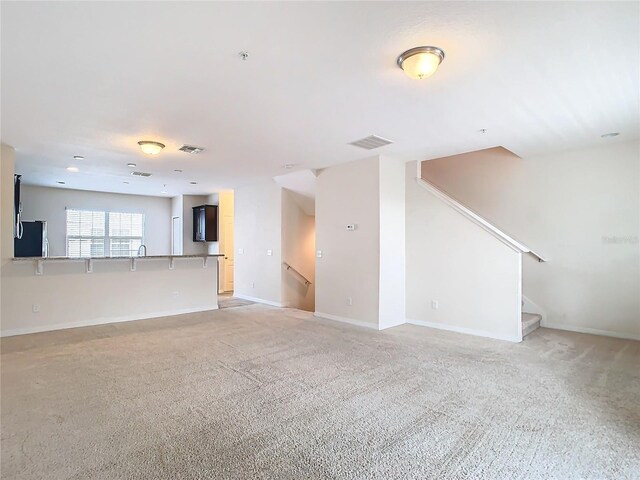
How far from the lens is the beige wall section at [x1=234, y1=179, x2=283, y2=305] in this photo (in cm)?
716

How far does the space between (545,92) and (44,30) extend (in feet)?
12.5

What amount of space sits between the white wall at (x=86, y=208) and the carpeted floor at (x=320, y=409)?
5036 millimetres

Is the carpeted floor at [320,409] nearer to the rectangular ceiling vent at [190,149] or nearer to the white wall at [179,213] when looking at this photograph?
the rectangular ceiling vent at [190,149]

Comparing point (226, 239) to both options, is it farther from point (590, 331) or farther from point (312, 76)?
point (590, 331)

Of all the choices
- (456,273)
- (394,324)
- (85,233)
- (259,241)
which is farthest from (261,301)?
(85,233)

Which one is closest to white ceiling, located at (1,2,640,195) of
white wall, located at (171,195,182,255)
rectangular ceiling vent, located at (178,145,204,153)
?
rectangular ceiling vent, located at (178,145,204,153)

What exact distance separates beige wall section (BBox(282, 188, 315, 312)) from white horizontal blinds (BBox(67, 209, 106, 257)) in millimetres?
5416

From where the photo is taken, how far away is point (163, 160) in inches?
216

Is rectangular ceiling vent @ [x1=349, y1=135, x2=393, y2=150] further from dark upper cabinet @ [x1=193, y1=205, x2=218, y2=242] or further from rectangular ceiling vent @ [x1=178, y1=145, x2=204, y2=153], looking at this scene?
dark upper cabinet @ [x1=193, y1=205, x2=218, y2=242]

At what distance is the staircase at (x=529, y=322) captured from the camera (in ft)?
15.7

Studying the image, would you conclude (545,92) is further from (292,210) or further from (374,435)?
(292,210)

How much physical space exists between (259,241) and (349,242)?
8.91ft

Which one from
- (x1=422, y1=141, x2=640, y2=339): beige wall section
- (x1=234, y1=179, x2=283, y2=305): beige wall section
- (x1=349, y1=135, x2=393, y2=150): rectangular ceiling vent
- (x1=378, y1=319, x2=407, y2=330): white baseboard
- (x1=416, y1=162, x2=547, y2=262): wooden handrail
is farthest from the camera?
(x1=234, y1=179, x2=283, y2=305): beige wall section

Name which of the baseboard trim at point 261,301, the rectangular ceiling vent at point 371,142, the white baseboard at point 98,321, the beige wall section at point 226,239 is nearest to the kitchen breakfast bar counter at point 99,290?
the white baseboard at point 98,321
